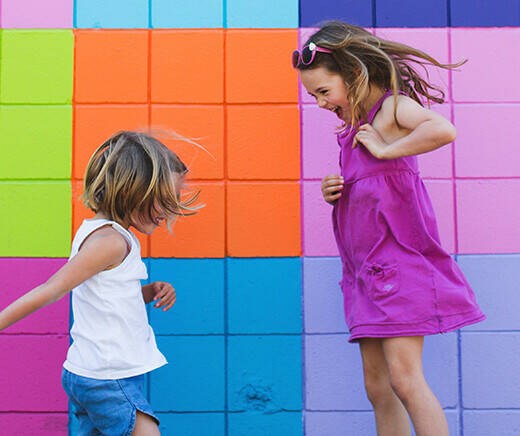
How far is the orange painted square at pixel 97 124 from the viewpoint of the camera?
2.11 metres

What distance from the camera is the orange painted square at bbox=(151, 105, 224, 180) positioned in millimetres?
2119

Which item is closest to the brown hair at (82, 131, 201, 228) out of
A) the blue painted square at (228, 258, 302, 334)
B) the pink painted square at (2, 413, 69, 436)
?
the blue painted square at (228, 258, 302, 334)

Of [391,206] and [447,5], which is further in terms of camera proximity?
[447,5]

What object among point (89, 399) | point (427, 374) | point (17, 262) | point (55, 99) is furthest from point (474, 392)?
point (55, 99)

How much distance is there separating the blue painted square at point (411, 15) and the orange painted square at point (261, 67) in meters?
0.34

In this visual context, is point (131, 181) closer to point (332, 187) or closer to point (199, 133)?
point (332, 187)

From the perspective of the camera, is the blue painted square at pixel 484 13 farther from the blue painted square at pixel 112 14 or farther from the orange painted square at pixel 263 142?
the blue painted square at pixel 112 14

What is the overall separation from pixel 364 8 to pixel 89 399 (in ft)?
5.54

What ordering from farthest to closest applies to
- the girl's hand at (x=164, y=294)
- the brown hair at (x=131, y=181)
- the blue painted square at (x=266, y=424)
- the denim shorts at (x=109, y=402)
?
the blue painted square at (x=266, y=424), the girl's hand at (x=164, y=294), the brown hair at (x=131, y=181), the denim shorts at (x=109, y=402)

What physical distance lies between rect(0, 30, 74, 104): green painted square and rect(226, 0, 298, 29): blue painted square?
636 millimetres

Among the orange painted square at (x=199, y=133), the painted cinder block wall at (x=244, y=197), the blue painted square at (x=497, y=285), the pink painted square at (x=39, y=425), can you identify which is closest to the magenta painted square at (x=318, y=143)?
the painted cinder block wall at (x=244, y=197)

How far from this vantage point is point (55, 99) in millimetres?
2129

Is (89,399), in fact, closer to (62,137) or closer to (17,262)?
(17,262)

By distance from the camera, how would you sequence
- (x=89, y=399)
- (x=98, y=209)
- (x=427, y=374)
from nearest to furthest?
1. (x=89, y=399)
2. (x=98, y=209)
3. (x=427, y=374)
